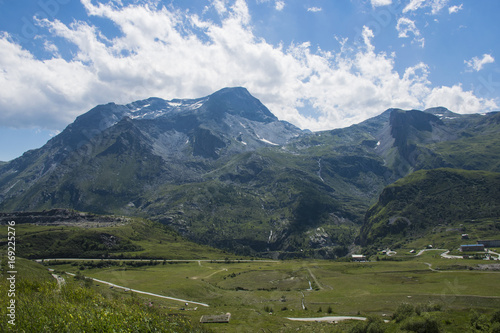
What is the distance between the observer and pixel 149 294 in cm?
11262

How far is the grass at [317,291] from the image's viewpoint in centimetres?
7119

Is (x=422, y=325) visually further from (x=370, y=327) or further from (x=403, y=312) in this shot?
(x=403, y=312)

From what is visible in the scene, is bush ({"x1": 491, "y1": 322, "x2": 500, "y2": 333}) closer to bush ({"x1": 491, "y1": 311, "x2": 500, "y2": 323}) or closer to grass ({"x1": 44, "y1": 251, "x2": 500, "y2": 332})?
bush ({"x1": 491, "y1": 311, "x2": 500, "y2": 323})

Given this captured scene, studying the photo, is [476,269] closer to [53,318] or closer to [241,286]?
[241,286]

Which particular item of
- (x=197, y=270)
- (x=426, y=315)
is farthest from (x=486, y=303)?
(x=197, y=270)

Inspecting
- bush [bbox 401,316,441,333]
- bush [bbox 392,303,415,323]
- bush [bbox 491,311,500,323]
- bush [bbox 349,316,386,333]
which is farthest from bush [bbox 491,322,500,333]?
bush [bbox 392,303,415,323]

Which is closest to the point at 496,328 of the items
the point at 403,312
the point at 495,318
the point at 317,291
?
the point at 495,318

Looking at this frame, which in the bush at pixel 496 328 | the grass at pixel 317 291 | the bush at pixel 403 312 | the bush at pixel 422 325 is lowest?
the grass at pixel 317 291

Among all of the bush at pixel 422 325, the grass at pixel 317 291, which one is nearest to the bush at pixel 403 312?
the grass at pixel 317 291

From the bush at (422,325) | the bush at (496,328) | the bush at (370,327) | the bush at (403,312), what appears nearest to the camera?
the bush at (496,328)

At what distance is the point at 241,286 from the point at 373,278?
65.1 meters

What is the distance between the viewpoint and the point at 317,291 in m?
121

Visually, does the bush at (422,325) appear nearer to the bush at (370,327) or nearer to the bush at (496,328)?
the bush at (370,327)

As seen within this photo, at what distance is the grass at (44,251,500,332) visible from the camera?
71.2 m
